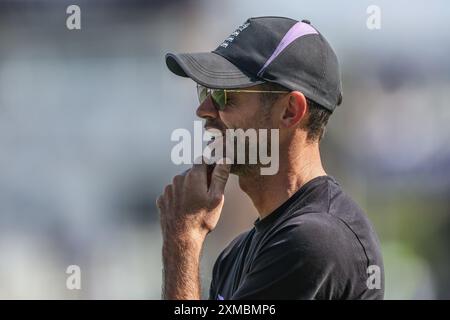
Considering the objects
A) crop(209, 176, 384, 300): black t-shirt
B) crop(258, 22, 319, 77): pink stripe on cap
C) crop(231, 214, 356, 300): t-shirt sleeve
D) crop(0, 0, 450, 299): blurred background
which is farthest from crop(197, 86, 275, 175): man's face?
crop(0, 0, 450, 299): blurred background

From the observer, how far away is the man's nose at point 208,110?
2744 millimetres

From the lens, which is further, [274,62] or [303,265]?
[274,62]

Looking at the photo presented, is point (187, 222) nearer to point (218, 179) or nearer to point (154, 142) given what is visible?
point (218, 179)

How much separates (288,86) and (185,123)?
3.55 metres

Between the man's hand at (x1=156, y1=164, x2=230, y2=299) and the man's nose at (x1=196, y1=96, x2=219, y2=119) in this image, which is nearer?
the man's hand at (x1=156, y1=164, x2=230, y2=299)

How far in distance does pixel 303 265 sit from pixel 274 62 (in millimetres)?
703

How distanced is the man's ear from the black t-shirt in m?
0.24

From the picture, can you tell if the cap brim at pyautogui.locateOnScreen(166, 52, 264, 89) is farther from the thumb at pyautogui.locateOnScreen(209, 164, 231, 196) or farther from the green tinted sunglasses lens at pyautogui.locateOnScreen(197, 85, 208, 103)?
the thumb at pyautogui.locateOnScreen(209, 164, 231, 196)

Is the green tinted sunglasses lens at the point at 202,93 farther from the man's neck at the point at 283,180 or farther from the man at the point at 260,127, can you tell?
the man's neck at the point at 283,180

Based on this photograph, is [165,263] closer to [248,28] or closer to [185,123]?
[248,28]

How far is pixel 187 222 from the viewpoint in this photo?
264 centimetres

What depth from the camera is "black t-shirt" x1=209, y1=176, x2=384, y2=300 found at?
2.30 m

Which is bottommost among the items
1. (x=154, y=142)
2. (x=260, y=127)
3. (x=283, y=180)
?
(x=154, y=142)

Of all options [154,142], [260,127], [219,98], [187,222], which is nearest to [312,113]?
[260,127]
